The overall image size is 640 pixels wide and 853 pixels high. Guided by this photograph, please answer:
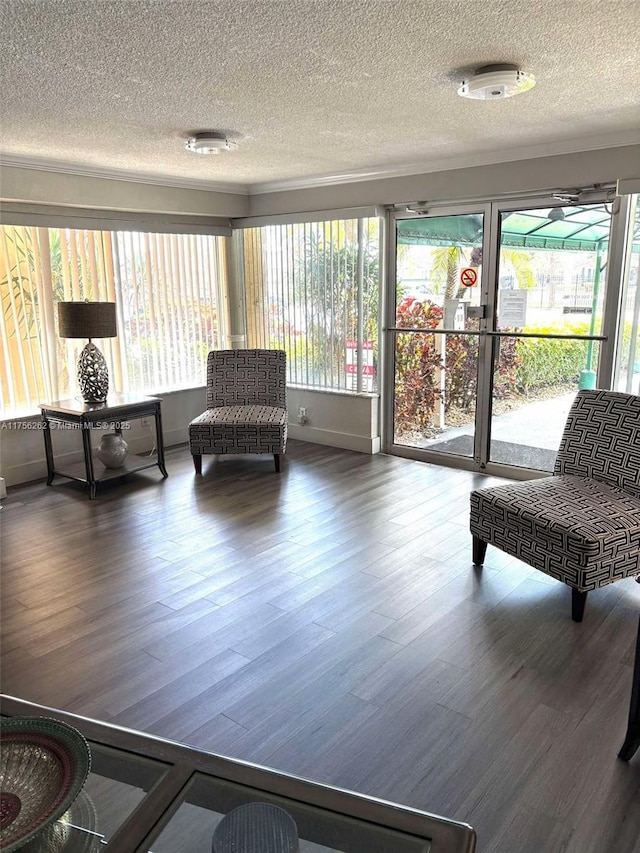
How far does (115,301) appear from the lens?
5488 millimetres

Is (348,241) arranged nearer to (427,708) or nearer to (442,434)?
(442,434)

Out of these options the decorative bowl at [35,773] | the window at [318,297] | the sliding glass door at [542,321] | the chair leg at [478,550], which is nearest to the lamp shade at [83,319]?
the window at [318,297]

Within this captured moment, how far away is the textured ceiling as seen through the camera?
6.75ft

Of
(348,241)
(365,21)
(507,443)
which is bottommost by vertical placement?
(507,443)

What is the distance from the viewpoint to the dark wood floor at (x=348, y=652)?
2008 mm

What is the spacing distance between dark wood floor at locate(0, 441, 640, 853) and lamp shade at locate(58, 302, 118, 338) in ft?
4.15

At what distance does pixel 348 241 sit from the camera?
5.58 m

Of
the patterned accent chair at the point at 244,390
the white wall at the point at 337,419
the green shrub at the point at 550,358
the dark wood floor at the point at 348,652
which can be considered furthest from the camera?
the white wall at the point at 337,419

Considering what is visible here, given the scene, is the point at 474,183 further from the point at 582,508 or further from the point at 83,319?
the point at 83,319

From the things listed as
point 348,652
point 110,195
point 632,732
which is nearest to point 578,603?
point 632,732

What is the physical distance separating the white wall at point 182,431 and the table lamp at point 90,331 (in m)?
0.58

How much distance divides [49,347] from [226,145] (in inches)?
89.0

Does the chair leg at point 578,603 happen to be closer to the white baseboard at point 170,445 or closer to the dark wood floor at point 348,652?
the dark wood floor at point 348,652

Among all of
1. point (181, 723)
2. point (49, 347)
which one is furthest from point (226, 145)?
point (181, 723)
